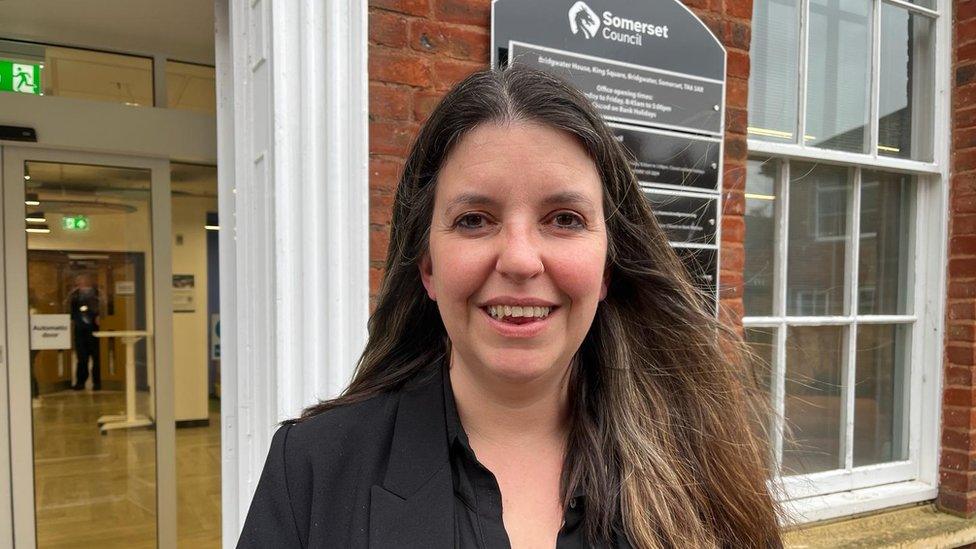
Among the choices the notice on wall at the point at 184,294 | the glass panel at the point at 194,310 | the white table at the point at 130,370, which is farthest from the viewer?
the notice on wall at the point at 184,294

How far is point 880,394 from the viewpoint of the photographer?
3102 mm

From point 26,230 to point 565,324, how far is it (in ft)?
11.7

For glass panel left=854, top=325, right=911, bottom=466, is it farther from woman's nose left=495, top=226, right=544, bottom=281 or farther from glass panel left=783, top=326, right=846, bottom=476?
woman's nose left=495, top=226, right=544, bottom=281

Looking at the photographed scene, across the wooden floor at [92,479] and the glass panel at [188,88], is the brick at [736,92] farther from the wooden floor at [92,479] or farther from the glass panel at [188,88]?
the wooden floor at [92,479]

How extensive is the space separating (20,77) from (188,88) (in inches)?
30.9

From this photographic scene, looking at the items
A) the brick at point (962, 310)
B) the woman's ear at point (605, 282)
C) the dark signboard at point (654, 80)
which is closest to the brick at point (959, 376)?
the brick at point (962, 310)

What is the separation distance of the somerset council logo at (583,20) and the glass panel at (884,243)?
1.69 metres

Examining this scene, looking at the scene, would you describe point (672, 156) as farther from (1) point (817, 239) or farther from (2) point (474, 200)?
(2) point (474, 200)

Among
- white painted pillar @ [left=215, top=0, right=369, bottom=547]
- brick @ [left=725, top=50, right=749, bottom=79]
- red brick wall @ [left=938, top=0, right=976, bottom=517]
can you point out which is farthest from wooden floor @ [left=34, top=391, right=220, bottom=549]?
red brick wall @ [left=938, top=0, right=976, bottom=517]

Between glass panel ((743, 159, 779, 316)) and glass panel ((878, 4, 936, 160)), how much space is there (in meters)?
0.75

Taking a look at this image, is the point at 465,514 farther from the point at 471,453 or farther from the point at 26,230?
the point at 26,230

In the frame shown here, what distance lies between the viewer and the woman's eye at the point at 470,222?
1.05 metres

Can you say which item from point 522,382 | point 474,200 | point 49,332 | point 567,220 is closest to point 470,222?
point 474,200

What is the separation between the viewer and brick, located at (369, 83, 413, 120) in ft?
6.26
